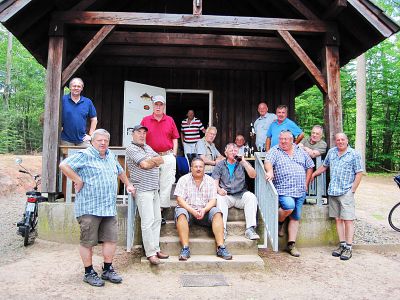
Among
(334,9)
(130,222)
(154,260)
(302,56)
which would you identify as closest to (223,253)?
(154,260)

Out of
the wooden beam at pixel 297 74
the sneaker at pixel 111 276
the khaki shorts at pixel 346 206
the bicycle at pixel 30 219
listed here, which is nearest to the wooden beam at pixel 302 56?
the wooden beam at pixel 297 74

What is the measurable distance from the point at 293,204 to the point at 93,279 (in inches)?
105

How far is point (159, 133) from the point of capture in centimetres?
499

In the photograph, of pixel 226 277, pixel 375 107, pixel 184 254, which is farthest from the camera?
pixel 375 107

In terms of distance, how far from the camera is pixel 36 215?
5.47m

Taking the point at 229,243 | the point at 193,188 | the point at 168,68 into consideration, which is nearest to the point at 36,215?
the point at 193,188

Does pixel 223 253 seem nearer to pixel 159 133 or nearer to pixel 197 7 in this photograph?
pixel 159 133

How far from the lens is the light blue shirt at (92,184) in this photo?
3607 mm

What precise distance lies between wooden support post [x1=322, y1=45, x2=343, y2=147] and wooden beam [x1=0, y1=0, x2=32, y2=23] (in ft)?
14.5

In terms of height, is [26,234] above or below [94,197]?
below

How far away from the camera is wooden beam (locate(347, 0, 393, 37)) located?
5164 millimetres

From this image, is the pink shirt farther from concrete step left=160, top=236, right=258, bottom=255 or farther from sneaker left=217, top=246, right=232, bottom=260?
sneaker left=217, top=246, right=232, bottom=260

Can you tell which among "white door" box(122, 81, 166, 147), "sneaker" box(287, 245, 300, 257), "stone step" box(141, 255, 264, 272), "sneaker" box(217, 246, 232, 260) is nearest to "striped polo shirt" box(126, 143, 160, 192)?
"stone step" box(141, 255, 264, 272)

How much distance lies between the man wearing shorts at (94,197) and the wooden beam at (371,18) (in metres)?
4.02
